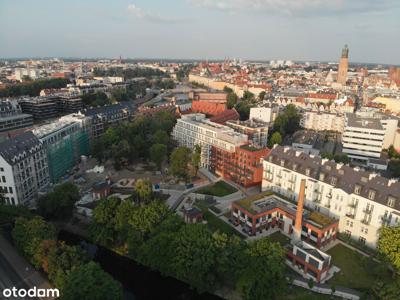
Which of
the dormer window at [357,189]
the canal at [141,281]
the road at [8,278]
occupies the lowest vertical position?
the canal at [141,281]

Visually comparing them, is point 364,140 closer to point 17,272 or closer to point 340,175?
point 340,175

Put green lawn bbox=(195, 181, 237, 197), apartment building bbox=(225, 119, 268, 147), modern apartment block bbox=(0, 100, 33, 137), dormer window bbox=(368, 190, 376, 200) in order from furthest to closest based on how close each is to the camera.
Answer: modern apartment block bbox=(0, 100, 33, 137) < apartment building bbox=(225, 119, 268, 147) < green lawn bbox=(195, 181, 237, 197) < dormer window bbox=(368, 190, 376, 200)

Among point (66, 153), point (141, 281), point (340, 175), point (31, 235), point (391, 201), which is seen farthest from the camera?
point (66, 153)

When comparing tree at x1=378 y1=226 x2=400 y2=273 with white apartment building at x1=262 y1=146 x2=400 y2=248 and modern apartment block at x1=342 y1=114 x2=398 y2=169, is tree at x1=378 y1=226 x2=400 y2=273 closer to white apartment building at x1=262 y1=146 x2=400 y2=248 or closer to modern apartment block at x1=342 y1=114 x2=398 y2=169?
white apartment building at x1=262 y1=146 x2=400 y2=248

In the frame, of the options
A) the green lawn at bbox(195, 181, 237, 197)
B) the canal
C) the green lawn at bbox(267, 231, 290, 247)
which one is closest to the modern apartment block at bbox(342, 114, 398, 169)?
the green lawn at bbox(195, 181, 237, 197)

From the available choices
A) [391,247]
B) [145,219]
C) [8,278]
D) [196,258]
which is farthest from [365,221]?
[8,278]

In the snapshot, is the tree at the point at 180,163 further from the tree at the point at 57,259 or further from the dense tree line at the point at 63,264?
the tree at the point at 57,259

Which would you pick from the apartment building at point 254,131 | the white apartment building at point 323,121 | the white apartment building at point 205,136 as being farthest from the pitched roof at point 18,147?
the white apartment building at point 323,121
